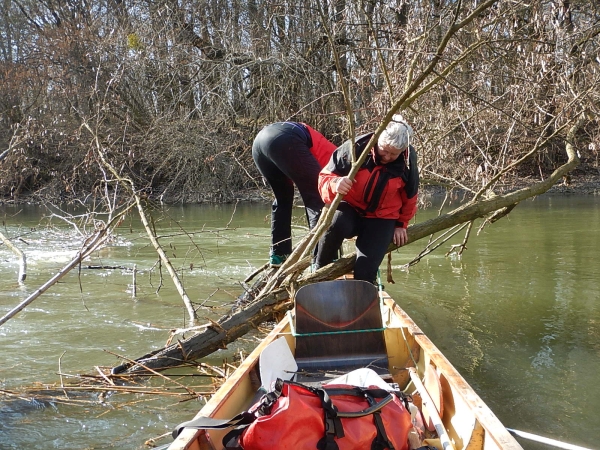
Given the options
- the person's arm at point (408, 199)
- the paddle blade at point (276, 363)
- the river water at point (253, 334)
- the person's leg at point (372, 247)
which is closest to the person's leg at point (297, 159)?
the person's leg at point (372, 247)

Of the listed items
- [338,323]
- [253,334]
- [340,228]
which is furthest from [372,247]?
[253,334]

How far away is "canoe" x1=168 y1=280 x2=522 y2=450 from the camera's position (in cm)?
213

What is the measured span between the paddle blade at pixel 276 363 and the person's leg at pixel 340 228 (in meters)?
1.14

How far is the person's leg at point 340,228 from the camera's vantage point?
4203 mm

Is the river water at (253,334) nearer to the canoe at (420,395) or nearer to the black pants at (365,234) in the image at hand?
the canoe at (420,395)

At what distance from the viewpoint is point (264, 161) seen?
463 cm

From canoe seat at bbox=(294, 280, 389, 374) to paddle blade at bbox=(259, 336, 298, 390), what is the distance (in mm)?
258

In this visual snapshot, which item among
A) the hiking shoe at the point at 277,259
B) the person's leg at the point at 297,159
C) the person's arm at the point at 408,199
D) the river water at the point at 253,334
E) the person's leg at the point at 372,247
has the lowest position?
the river water at the point at 253,334

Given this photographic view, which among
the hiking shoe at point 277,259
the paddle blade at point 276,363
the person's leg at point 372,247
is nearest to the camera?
the paddle blade at point 276,363

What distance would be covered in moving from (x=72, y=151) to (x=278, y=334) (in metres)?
14.8

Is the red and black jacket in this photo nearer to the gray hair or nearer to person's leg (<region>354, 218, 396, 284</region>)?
person's leg (<region>354, 218, 396, 284</region>)

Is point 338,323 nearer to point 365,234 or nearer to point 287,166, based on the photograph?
point 365,234

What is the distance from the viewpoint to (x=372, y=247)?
4148 mm

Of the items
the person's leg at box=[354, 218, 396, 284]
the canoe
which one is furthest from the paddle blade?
the person's leg at box=[354, 218, 396, 284]
